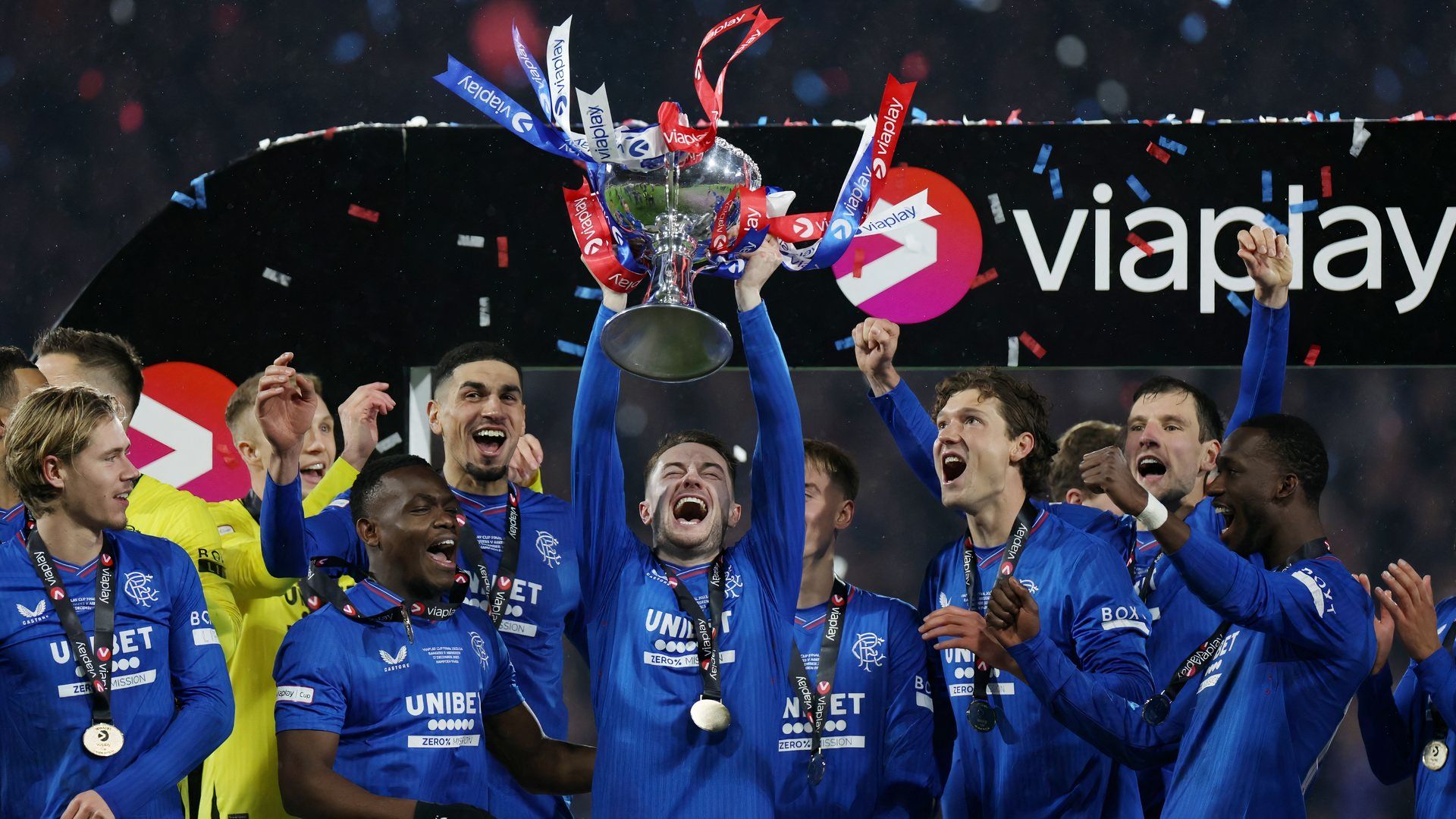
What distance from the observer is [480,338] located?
5.30 metres

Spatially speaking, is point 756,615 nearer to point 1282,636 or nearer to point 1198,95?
point 1282,636

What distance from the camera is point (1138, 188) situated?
17.3 feet

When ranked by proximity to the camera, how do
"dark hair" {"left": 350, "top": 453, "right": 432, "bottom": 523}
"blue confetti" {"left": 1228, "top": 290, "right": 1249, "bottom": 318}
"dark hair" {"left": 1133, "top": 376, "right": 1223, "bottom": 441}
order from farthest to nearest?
"blue confetti" {"left": 1228, "top": 290, "right": 1249, "bottom": 318} < "dark hair" {"left": 1133, "top": 376, "right": 1223, "bottom": 441} < "dark hair" {"left": 350, "top": 453, "right": 432, "bottom": 523}

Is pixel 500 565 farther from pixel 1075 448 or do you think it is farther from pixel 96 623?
pixel 1075 448

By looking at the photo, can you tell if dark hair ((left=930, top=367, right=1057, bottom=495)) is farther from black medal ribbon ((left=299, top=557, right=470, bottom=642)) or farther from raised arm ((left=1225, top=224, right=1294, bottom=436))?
black medal ribbon ((left=299, top=557, right=470, bottom=642))

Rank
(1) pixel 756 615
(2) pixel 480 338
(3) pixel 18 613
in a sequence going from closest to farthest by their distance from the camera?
(3) pixel 18 613, (1) pixel 756 615, (2) pixel 480 338

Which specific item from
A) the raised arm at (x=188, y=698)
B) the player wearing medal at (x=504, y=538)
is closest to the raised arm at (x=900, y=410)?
the player wearing medal at (x=504, y=538)

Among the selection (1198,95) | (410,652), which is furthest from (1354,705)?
(410,652)

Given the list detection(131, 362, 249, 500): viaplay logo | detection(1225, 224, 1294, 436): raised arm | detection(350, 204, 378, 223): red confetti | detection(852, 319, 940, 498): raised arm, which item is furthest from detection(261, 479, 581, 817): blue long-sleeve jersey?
detection(1225, 224, 1294, 436): raised arm

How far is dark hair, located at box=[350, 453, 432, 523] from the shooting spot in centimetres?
374

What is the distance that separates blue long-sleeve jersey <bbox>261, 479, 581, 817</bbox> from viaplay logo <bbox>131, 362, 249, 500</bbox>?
1173 mm

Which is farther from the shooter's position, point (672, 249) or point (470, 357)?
A: point (470, 357)

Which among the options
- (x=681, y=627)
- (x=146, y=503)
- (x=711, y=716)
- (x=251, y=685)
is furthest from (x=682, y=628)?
(x=146, y=503)

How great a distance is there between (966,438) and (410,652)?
4.71 feet
